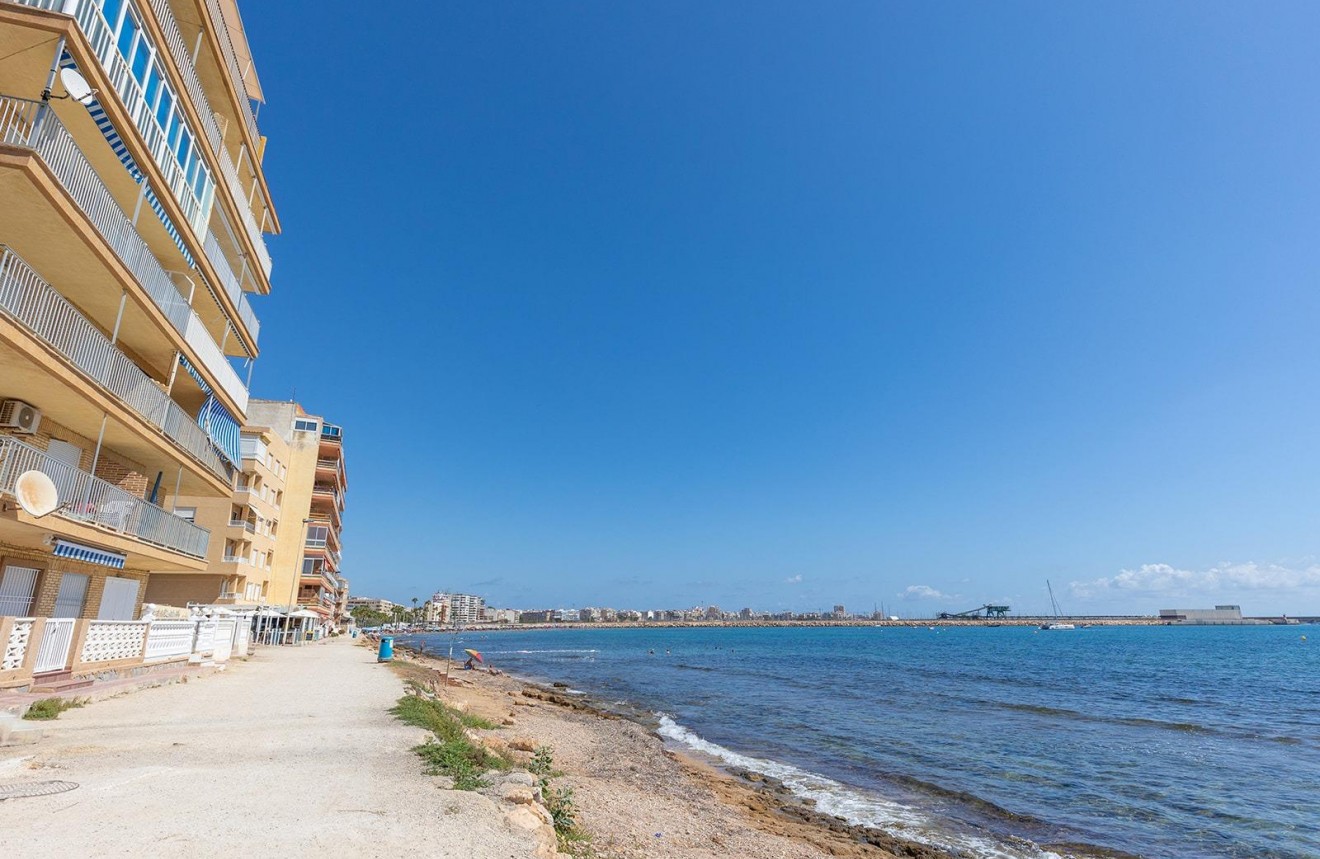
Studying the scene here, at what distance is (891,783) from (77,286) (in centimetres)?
2460

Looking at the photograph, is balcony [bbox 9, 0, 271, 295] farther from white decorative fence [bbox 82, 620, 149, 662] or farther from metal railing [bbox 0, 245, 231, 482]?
white decorative fence [bbox 82, 620, 149, 662]

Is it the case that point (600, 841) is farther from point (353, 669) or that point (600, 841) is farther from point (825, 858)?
point (353, 669)

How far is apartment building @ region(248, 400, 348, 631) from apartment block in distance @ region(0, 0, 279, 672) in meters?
31.1

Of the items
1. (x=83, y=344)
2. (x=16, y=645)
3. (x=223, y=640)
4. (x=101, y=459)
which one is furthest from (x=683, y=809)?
(x=223, y=640)

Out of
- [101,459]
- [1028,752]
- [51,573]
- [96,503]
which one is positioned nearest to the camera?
[96,503]

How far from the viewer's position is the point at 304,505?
5447 centimetres

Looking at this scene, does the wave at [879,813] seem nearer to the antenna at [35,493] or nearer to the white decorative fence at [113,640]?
the white decorative fence at [113,640]

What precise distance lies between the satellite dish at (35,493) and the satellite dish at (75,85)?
7314mm

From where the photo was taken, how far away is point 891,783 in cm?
1828

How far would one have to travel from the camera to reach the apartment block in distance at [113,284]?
1266cm

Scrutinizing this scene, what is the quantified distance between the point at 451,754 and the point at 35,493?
10188 mm

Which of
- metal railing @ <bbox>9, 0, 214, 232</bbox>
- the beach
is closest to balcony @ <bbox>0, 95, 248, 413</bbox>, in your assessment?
metal railing @ <bbox>9, 0, 214, 232</bbox>

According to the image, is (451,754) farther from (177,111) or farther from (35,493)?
(177,111)

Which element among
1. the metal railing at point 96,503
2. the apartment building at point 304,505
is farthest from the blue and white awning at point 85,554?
the apartment building at point 304,505
